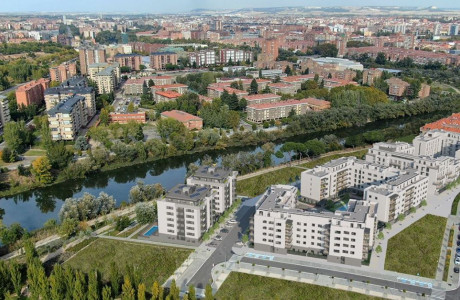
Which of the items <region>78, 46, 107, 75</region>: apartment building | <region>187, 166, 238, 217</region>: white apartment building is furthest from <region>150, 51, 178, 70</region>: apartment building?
<region>187, 166, 238, 217</region>: white apartment building

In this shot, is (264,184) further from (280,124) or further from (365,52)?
(365,52)

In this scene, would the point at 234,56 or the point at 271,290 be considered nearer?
the point at 271,290

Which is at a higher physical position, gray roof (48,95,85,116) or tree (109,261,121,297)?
gray roof (48,95,85,116)

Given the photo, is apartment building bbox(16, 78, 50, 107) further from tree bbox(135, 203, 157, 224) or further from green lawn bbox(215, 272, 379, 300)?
green lawn bbox(215, 272, 379, 300)

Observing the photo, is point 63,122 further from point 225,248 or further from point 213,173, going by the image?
point 225,248

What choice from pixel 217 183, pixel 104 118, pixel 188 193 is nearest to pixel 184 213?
pixel 188 193
